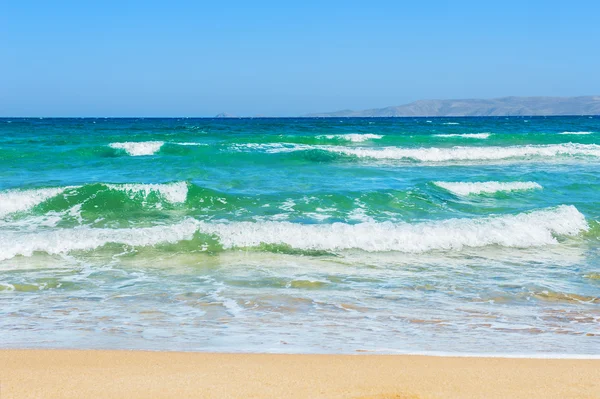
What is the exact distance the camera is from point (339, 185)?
14.9m

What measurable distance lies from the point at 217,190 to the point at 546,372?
10.2 meters

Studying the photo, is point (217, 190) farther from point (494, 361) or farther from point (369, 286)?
point (494, 361)

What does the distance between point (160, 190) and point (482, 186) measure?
23.7ft

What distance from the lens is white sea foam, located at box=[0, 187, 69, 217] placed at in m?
11.4

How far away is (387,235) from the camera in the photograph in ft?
30.4

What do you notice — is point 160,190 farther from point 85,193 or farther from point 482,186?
point 482,186

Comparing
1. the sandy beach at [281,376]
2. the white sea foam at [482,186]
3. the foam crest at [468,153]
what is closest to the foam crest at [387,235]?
the white sea foam at [482,186]

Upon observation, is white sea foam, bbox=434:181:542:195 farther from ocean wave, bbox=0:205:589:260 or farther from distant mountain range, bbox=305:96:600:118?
distant mountain range, bbox=305:96:600:118

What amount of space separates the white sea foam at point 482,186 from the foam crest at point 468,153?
8.06 metres

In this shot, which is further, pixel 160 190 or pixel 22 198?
pixel 160 190

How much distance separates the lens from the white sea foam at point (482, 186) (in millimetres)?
14047

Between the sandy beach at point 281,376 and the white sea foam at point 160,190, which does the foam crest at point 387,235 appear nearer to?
the white sea foam at point 160,190

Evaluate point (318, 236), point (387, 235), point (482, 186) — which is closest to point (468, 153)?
point (482, 186)

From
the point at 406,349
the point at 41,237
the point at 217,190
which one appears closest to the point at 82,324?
the point at 406,349
